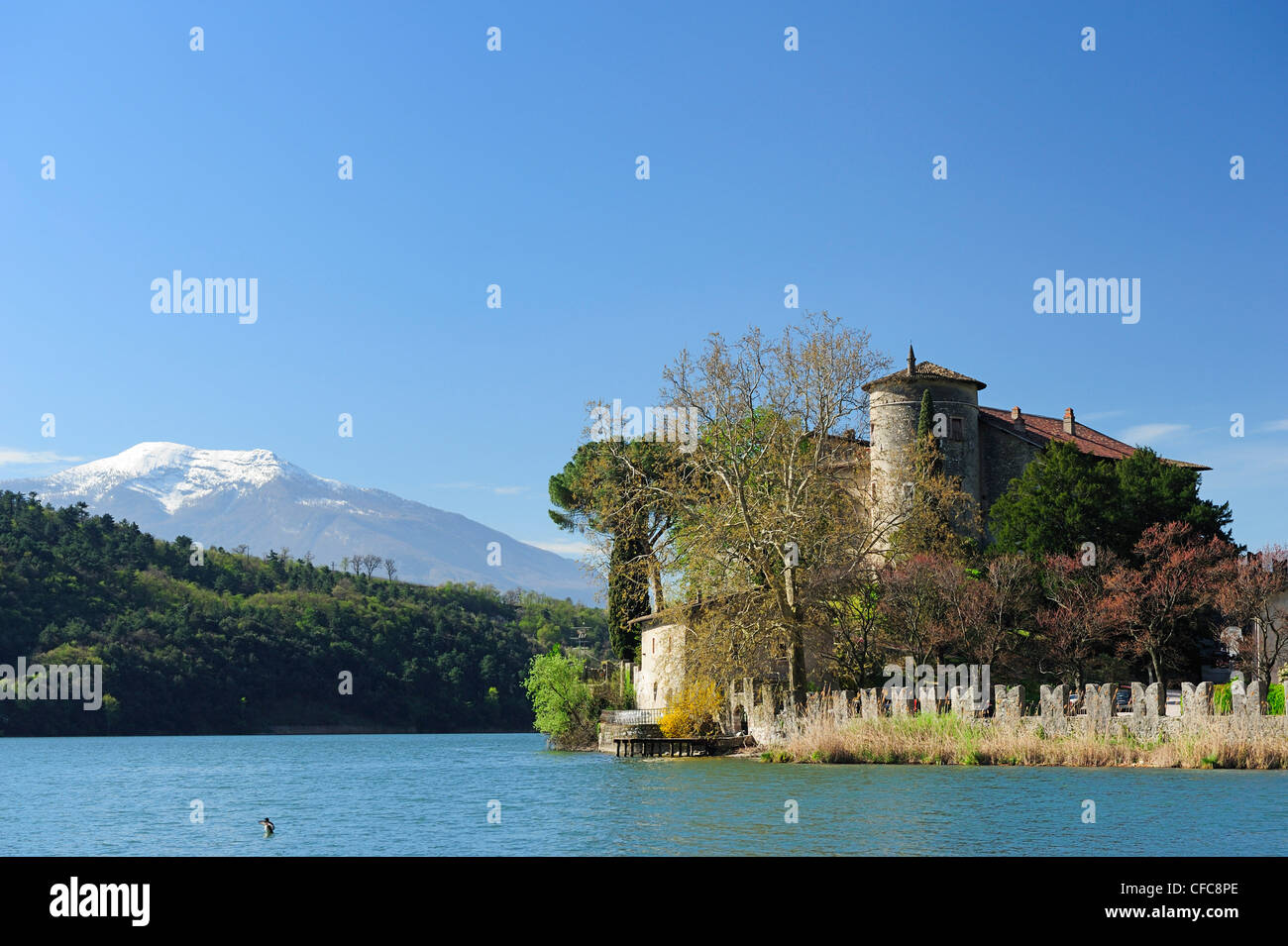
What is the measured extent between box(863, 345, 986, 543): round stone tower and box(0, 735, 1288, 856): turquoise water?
63.2 ft

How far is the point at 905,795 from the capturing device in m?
24.5

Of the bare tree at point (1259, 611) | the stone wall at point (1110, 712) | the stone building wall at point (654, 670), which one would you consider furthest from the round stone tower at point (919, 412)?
the stone wall at point (1110, 712)

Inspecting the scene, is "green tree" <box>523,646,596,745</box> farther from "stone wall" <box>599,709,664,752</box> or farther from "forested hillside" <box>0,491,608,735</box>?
"forested hillside" <box>0,491,608,735</box>

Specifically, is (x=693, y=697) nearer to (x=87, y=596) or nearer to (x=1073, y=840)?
(x=1073, y=840)

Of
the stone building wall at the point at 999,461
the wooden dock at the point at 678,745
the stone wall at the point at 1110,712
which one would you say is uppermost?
the stone building wall at the point at 999,461

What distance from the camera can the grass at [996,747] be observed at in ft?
92.0

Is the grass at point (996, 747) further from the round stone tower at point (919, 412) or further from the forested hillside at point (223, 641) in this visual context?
the forested hillside at point (223, 641)

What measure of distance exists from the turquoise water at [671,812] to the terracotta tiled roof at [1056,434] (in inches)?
947

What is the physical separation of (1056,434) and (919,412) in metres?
9.40

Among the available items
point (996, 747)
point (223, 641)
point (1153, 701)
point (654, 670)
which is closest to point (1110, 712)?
point (1153, 701)

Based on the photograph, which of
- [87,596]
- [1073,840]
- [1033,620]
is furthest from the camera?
[87,596]

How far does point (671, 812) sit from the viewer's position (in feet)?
78.0
